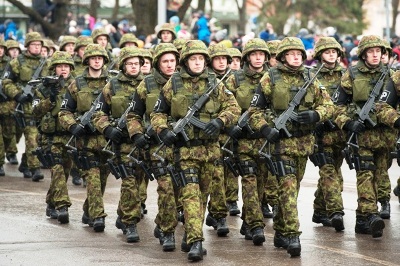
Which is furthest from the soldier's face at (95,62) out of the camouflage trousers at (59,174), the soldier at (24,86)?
the soldier at (24,86)

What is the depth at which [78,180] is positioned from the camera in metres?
18.0

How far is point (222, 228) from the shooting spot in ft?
43.1

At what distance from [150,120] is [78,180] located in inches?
235

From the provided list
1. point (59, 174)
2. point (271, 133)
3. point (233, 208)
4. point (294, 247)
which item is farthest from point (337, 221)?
point (59, 174)

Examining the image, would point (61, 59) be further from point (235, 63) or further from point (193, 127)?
point (193, 127)

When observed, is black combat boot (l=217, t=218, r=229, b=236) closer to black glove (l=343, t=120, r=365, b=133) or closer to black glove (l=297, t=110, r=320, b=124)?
black glove (l=343, t=120, r=365, b=133)

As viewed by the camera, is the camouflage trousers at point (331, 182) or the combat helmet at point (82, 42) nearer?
the camouflage trousers at point (331, 182)

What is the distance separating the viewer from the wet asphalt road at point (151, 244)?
11617 mm

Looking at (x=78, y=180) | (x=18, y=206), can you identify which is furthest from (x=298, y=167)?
(x=78, y=180)

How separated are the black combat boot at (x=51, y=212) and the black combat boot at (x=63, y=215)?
30 centimetres

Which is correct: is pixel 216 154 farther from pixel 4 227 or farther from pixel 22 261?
pixel 4 227

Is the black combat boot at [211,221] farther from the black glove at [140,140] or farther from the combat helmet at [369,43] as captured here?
the combat helmet at [369,43]

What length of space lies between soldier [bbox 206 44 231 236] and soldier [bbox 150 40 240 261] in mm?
285

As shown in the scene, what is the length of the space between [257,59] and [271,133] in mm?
1906
